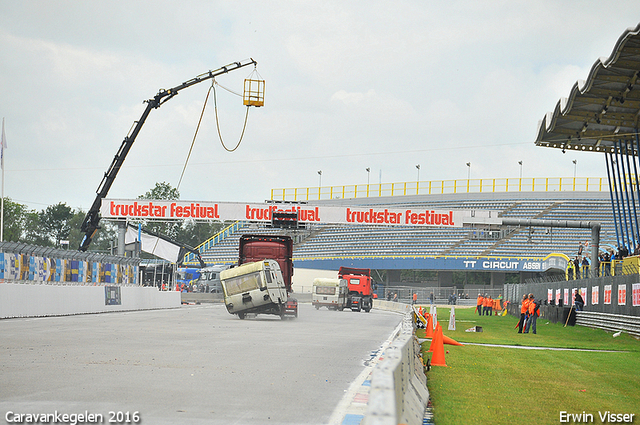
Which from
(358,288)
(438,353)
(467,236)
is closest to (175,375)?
(438,353)

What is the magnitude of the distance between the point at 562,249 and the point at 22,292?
49064 mm

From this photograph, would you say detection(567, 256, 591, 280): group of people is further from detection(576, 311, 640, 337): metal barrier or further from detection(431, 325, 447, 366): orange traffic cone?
detection(431, 325, 447, 366): orange traffic cone

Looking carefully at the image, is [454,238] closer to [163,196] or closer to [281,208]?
[281,208]

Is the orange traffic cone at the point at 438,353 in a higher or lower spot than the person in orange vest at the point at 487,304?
higher

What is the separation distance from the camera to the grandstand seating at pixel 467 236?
2516 inches

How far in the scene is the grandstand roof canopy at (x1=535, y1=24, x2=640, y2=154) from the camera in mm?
28219

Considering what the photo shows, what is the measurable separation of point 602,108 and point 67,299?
2529cm

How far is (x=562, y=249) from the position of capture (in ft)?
205

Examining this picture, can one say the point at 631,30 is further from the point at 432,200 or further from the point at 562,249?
the point at 432,200

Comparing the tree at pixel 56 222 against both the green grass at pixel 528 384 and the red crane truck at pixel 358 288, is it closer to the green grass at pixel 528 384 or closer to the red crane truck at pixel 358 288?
the red crane truck at pixel 358 288

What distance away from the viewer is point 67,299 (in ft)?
91.3

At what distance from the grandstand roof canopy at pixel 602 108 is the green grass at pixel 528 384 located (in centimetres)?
1324

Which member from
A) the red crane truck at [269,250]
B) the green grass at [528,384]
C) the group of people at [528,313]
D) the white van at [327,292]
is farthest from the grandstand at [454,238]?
the green grass at [528,384]

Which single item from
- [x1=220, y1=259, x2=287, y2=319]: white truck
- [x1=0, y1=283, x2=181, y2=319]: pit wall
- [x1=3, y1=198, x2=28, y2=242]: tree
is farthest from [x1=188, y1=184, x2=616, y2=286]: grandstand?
[x1=3, y1=198, x2=28, y2=242]: tree
